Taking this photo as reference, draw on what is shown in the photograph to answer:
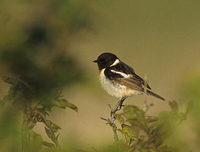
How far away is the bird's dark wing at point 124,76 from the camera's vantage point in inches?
164

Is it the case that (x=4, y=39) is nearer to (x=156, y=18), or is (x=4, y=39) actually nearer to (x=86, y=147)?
(x=86, y=147)

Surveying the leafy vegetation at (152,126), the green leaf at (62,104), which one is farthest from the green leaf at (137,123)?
the green leaf at (62,104)

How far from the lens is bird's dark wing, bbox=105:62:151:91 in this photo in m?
4.17

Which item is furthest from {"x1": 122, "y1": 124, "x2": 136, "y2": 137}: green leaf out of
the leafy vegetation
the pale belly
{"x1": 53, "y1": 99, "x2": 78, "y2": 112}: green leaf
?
the pale belly

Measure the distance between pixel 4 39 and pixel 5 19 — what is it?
0.56ft

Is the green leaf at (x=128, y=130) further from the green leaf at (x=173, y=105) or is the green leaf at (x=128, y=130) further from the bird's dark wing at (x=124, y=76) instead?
the bird's dark wing at (x=124, y=76)

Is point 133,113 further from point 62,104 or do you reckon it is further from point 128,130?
point 62,104

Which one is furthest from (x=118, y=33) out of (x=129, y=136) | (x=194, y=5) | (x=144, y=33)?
(x=129, y=136)

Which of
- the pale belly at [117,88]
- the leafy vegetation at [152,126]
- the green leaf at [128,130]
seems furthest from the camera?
the pale belly at [117,88]

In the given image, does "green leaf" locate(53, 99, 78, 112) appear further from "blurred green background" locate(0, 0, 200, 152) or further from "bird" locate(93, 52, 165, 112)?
"bird" locate(93, 52, 165, 112)

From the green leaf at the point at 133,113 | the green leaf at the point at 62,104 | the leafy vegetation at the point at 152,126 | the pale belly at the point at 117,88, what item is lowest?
the leafy vegetation at the point at 152,126

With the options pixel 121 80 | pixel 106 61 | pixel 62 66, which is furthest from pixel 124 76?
pixel 62 66

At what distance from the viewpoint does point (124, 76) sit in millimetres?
4215

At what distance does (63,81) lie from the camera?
1.24 meters
